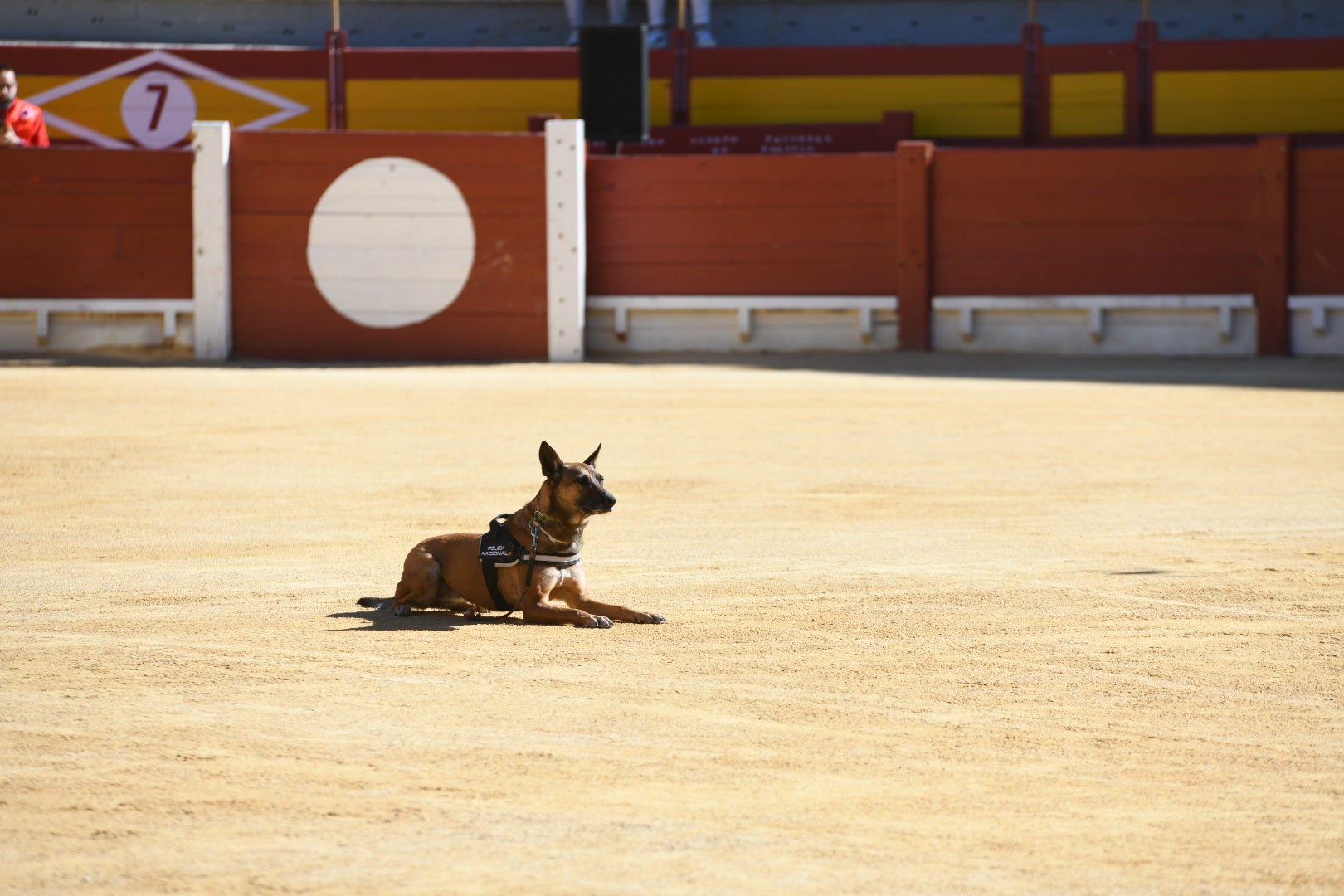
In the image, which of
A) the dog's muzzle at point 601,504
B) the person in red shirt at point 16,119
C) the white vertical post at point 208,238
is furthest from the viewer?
the white vertical post at point 208,238

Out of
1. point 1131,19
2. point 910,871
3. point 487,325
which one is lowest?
point 910,871

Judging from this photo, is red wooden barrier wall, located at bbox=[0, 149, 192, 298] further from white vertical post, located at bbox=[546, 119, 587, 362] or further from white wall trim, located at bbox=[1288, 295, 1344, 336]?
white wall trim, located at bbox=[1288, 295, 1344, 336]

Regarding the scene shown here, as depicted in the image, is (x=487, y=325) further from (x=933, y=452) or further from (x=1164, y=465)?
(x=1164, y=465)

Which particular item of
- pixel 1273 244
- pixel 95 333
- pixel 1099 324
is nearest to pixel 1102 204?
pixel 1099 324

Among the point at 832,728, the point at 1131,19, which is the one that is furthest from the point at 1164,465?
the point at 1131,19

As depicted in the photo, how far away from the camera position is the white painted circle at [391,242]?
15.0 meters

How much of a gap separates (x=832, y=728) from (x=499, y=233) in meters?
11.3

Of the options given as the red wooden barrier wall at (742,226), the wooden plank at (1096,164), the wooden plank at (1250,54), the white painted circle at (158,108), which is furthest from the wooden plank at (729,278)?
the white painted circle at (158,108)

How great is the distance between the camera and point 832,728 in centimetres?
420

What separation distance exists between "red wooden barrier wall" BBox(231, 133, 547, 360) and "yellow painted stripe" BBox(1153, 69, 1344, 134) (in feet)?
24.7

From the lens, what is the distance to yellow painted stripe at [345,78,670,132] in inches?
756

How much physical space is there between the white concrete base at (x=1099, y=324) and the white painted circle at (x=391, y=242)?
436cm

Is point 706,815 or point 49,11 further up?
point 49,11

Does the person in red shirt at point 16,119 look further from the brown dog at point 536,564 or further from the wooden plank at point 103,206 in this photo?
the brown dog at point 536,564
